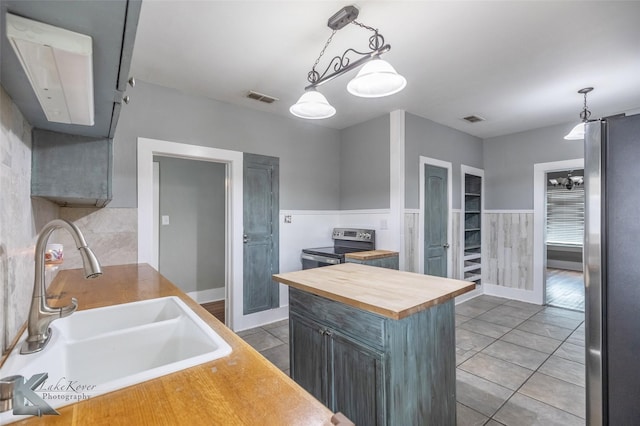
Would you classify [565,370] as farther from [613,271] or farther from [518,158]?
[518,158]

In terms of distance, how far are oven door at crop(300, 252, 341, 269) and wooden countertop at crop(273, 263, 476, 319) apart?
4.24 feet

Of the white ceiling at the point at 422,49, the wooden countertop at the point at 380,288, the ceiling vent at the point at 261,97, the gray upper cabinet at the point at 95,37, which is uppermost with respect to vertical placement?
the white ceiling at the point at 422,49

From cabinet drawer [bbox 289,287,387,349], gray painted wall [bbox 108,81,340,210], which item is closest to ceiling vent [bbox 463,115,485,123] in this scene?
gray painted wall [bbox 108,81,340,210]

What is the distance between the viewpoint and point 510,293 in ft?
15.4

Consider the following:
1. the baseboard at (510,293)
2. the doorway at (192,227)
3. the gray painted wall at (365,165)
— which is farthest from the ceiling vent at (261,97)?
the baseboard at (510,293)

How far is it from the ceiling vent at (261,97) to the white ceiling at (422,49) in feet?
0.29

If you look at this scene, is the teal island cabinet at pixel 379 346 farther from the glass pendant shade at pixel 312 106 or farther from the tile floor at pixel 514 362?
the glass pendant shade at pixel 312 106

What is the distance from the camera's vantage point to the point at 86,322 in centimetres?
131

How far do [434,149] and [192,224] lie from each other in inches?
145

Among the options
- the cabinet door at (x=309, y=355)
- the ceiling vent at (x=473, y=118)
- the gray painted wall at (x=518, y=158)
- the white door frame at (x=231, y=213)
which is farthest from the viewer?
the gray painted wall at (x=518, y=158)

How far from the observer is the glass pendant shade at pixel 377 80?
163 cm

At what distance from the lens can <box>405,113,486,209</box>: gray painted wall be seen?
3846mm

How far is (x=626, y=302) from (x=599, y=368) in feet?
0.94

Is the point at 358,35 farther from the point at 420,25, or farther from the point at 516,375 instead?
the point at 516,375
